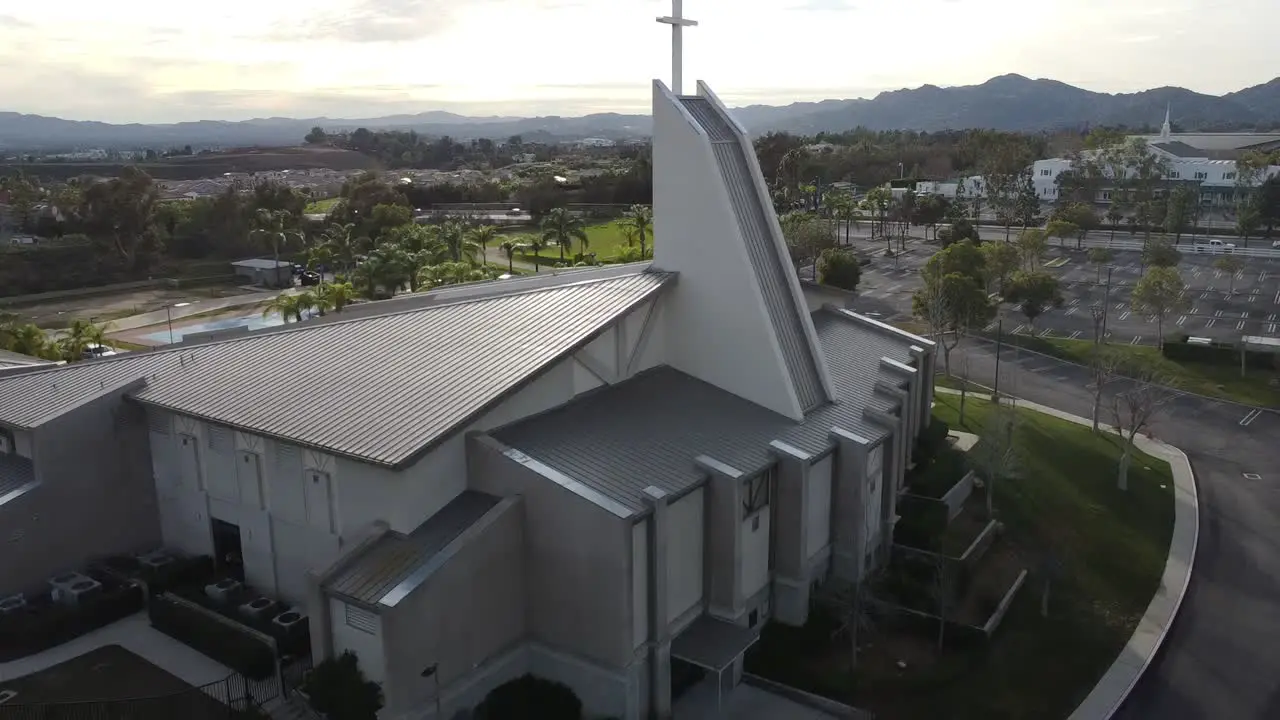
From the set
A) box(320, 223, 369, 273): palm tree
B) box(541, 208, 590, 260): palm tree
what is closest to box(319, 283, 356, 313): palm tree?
box(320, 223, 369, 273): palm tree

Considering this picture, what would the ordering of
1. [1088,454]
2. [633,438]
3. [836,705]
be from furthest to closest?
[1088,454], [633,438], [836,705]

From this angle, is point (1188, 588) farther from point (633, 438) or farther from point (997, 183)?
point (997, 183)

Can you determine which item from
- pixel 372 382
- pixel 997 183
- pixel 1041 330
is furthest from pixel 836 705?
pixel 997 183

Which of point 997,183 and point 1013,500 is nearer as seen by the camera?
point 1013,500

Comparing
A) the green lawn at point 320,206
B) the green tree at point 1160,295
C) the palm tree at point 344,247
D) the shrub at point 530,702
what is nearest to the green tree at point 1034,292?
the green tree at point 1160,295

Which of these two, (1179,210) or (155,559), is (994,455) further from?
(1179,210)

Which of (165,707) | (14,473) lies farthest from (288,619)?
(14,473)
